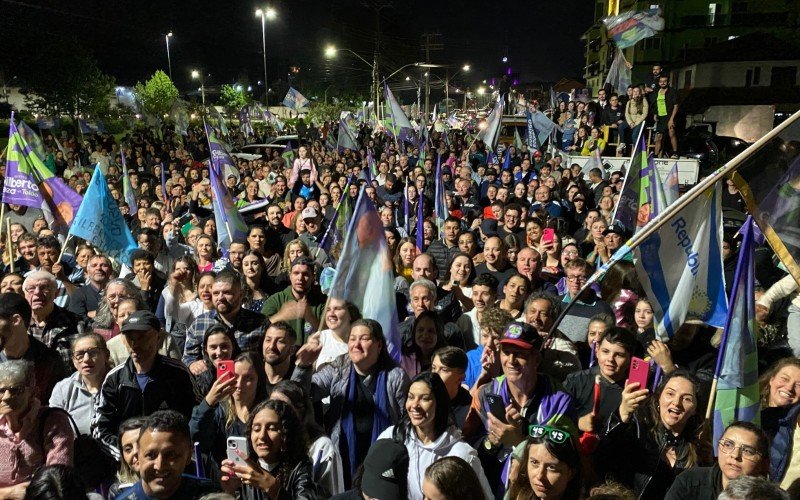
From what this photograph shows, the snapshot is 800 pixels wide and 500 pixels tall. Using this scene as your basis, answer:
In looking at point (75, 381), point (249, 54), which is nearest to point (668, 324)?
point (75, 381)

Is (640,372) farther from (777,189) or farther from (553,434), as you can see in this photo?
(777,189)

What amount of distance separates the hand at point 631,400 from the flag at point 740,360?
43 centimetres

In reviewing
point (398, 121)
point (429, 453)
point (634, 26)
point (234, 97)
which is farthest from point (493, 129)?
point (234, 97)

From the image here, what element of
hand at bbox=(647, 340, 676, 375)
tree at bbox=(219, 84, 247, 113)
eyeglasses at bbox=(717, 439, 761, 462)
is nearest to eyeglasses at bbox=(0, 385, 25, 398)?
eyeglasses at bbox=(717, 439, 761, 462)

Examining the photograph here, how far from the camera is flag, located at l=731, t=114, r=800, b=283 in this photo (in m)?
3.91

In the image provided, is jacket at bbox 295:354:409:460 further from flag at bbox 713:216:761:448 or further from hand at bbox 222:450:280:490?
flag at bbox 713:216:761:448

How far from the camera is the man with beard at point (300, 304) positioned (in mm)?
5754

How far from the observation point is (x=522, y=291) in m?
5.71

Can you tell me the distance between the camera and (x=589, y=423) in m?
3.93

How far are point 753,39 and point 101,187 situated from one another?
41184 millimetres

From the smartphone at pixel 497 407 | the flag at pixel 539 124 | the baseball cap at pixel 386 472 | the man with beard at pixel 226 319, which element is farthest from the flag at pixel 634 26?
the baseball cap at pixel 386 472

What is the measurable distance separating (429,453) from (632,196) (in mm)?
5572

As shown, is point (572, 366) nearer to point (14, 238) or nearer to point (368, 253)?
point (368, 253)

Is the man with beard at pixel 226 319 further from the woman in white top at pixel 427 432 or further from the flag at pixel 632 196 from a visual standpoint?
the flag at pixel 632 196
